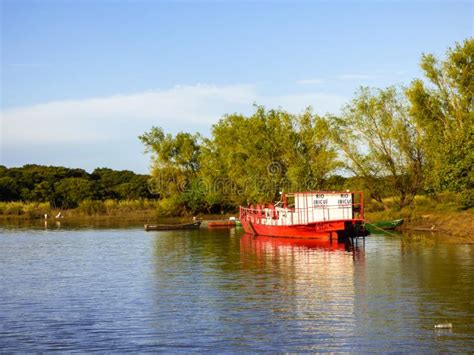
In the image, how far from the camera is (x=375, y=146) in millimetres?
75875

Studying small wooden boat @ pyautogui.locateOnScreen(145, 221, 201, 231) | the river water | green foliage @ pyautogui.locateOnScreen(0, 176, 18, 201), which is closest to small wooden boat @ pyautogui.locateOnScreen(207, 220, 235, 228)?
small wooden boat @ pyautogui.locateOnScreen(145, 221, 201, 231)

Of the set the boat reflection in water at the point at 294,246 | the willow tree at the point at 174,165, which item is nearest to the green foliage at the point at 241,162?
the willow tree at the point at 174,165

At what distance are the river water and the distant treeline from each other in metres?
71.7

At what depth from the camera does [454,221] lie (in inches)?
2518

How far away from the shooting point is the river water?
73.0ft

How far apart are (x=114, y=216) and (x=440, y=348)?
90.5 metres

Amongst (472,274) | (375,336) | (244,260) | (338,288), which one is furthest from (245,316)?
(244,260)

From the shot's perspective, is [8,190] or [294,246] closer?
[294,246]

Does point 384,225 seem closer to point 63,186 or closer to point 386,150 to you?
point 386,150

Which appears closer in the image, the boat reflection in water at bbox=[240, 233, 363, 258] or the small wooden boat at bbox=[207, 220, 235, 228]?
the boat reflection in water at bbox=[240, 233, 363, 258]

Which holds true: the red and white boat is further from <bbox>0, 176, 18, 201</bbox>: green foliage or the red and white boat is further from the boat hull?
<bbox>0, 176, 18, 201</bbox>: green foliage

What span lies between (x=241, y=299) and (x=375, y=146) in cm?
4937

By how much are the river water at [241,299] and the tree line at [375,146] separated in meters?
19.5

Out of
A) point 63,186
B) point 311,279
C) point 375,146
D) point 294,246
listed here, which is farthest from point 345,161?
point 63,186
